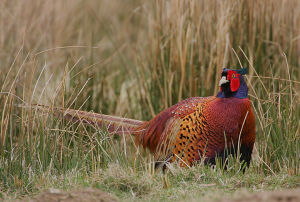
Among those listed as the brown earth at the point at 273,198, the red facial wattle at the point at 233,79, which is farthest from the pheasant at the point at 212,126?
the brown earth at the point at 273,198

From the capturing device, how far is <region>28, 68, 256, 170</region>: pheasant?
3.79 meters

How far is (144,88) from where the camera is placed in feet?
17.4

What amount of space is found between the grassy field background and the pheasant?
121 millimetres

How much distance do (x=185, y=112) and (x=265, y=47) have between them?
162 cm

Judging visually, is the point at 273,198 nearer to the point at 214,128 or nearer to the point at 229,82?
the point at 214,128

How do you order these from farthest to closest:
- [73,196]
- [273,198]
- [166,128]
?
[166,128] < [73,196] < [273,198]

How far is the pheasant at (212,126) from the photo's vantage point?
3789 mm

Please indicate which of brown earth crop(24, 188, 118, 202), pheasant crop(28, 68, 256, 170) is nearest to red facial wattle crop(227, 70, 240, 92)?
pheasant crop(28, 68, 256, 170)

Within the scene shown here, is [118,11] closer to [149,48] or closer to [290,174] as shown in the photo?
[149,48]

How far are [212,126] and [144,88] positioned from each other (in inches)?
63.8

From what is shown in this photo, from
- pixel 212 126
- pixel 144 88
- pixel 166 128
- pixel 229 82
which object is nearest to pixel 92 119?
pixel 166 128

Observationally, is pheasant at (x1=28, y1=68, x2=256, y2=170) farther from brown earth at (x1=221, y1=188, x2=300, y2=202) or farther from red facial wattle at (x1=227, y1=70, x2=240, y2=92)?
brown earth at (x1=221, y1=188, x2=300, y2=202)

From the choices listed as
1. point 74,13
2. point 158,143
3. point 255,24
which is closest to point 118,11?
point 74,13

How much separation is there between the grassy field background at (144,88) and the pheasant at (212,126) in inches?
4.7
